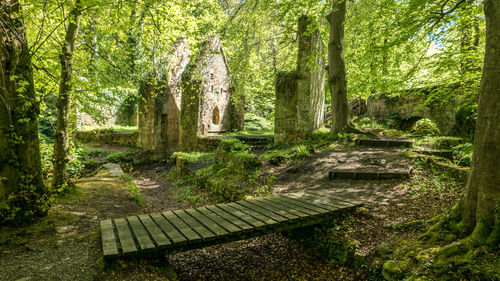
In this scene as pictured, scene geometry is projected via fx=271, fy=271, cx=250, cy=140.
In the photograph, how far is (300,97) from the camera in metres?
11.8

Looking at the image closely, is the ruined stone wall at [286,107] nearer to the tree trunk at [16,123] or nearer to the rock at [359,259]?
the rock at [359,259]

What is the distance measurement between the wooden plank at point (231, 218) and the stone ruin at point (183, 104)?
10.7m

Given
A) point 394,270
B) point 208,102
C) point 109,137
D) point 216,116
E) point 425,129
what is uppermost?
point 208,102

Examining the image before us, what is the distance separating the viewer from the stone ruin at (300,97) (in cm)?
1173

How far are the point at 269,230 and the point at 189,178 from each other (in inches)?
289

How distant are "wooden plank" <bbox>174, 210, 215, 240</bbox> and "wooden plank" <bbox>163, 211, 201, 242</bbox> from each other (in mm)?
49

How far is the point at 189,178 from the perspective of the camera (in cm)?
1040

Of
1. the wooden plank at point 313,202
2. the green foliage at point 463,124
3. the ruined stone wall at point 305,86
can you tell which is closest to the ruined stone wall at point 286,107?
the ruined stone wall at point 305,86

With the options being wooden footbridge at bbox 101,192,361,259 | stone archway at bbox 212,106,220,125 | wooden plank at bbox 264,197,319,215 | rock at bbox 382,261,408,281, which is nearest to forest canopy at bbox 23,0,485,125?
wooden footbridge at bbox 101,192,361,259

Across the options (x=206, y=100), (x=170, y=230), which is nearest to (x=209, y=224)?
(x=170, y=230)

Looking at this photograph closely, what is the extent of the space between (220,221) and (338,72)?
867 cm

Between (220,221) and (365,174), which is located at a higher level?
(365,174)

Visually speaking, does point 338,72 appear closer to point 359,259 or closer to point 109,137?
point 359,259

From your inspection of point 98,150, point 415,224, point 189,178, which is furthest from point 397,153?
point 98,150
